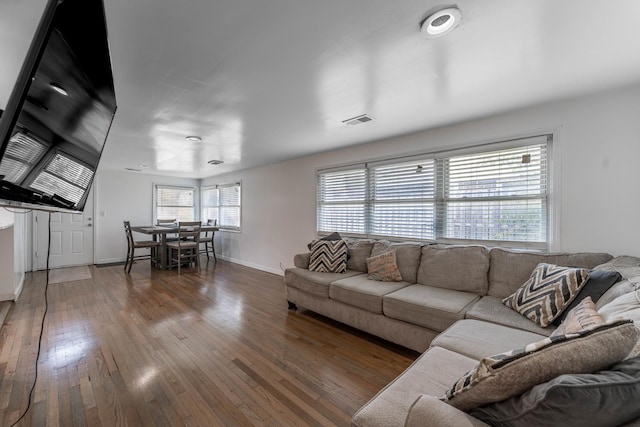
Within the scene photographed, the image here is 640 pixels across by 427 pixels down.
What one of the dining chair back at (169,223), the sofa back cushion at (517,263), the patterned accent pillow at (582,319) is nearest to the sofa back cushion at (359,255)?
the sofa back cushion at (517,263)

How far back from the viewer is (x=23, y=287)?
4094mm

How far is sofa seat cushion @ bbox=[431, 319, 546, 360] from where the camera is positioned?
1502 mm

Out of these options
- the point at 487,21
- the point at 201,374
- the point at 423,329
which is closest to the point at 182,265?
the point at 201,374

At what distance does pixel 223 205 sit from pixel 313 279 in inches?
179

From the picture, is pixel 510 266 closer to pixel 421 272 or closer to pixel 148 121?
pixel 421 272

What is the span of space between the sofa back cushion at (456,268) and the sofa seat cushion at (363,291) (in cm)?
28

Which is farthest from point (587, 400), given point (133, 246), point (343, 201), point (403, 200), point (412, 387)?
point (133, 246)

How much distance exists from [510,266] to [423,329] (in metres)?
0.99

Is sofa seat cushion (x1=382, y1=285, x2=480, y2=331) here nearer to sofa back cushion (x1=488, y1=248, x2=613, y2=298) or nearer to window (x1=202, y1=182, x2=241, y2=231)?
sofa back cushion (x1=488, y1=248, x2=613, y2=298)

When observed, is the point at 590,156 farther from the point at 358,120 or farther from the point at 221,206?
the point at 221,206

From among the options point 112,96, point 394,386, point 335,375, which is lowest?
point 335,375

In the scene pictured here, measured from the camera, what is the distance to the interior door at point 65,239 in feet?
17.4

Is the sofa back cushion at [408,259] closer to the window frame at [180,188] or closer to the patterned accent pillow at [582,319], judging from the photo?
the patterned accent pillow at [582,319]

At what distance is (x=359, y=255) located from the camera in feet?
11.2
